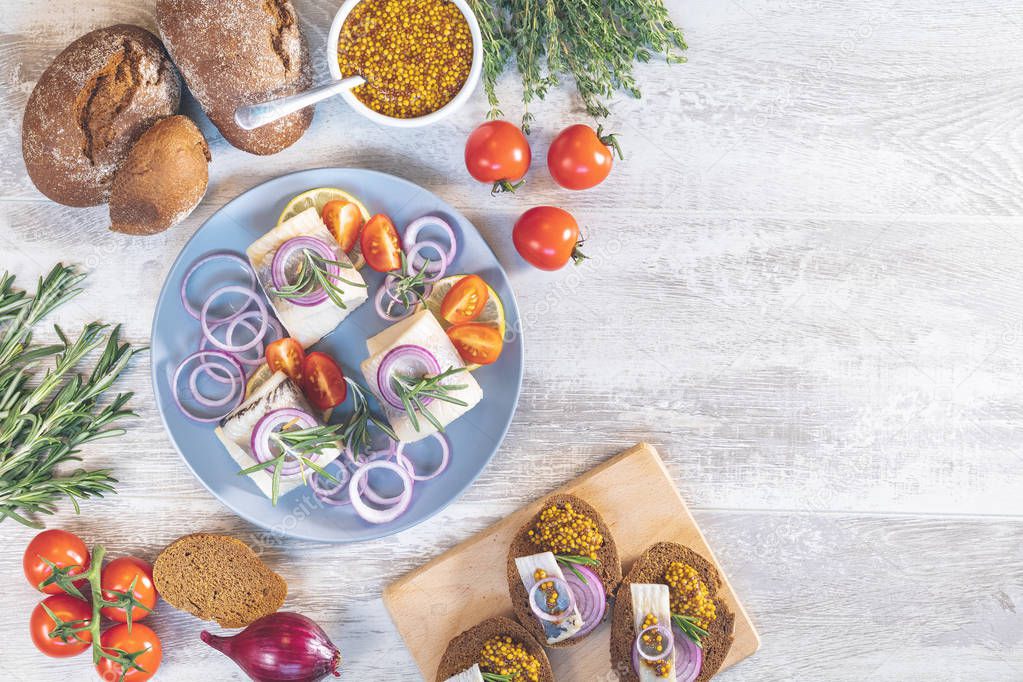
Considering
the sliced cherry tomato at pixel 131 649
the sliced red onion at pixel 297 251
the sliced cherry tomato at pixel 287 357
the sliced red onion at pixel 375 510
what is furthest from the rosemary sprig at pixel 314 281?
the sliced cherry tomato at pixel 131 649

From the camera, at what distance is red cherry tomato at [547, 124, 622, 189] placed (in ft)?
7.30

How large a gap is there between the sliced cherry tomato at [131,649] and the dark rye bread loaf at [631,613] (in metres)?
1.37

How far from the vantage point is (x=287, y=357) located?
2236 millimetres

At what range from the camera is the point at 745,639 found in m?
2.38

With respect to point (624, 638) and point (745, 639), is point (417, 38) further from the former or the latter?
point (745, 639)

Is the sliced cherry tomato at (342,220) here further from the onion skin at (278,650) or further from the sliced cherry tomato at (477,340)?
the onion skin at (278,650)

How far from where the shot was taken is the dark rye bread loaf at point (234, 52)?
2.08 m

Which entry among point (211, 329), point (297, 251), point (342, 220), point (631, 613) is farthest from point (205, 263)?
point (631, 613)

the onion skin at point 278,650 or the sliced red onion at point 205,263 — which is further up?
the sliced red onion at point 205,263

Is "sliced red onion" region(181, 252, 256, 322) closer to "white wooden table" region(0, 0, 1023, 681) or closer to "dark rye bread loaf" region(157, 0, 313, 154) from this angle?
"white wooden table" region(0, 0, 1023, 681)

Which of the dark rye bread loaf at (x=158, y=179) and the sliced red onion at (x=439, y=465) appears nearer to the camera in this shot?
the dark rye bread loaf at (x=158, y=179)

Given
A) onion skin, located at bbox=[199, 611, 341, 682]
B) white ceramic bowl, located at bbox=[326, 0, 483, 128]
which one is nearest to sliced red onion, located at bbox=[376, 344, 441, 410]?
white ceramic bowl, located at bbox=[326, 0, 483, 128]

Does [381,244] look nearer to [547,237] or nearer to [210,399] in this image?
[547,237]

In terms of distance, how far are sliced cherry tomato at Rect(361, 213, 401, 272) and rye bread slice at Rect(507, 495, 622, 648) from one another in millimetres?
840
